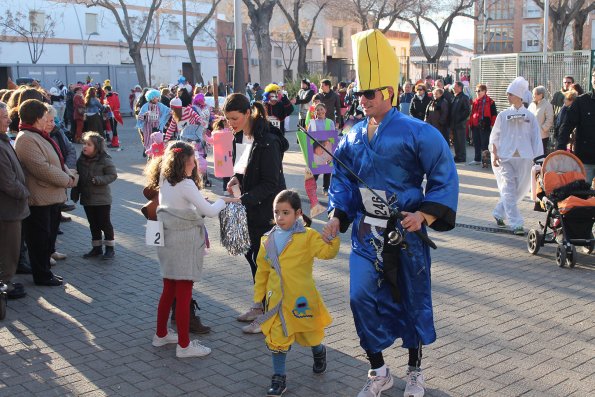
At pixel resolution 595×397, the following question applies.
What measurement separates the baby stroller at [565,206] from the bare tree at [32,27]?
45.2 metres

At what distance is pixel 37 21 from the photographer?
1956 inches

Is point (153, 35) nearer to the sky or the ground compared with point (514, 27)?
nearer to the ground

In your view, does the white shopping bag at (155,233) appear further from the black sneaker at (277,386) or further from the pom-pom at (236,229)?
the black sneaker at (277,386)

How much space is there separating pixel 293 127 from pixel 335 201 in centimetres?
2545

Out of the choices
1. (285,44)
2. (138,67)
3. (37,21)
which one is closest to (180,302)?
(138,67)

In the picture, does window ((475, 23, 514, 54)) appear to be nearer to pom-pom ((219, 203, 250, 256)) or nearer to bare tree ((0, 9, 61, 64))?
bare tree ((0, 9, 61, 64))

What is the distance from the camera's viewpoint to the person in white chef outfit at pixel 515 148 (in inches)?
371

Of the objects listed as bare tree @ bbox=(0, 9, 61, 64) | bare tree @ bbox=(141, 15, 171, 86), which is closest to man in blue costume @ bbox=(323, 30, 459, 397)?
bare tree @ bbox=(0, 9, 61, 64)

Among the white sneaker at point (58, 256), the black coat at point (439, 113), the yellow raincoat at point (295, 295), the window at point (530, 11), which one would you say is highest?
the window at point (530, 11)

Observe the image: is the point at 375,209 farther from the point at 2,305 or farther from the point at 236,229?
the point at 2,305

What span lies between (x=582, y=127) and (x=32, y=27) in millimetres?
46179

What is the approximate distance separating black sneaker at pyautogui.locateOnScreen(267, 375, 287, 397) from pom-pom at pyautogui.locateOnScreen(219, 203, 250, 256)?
4.87ft

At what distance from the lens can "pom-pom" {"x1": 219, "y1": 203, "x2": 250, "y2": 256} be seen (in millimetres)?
6086

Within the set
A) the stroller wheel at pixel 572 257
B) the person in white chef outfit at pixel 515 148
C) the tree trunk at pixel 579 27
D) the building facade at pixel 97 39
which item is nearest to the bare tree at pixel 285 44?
the building facade at pixel 97 39
